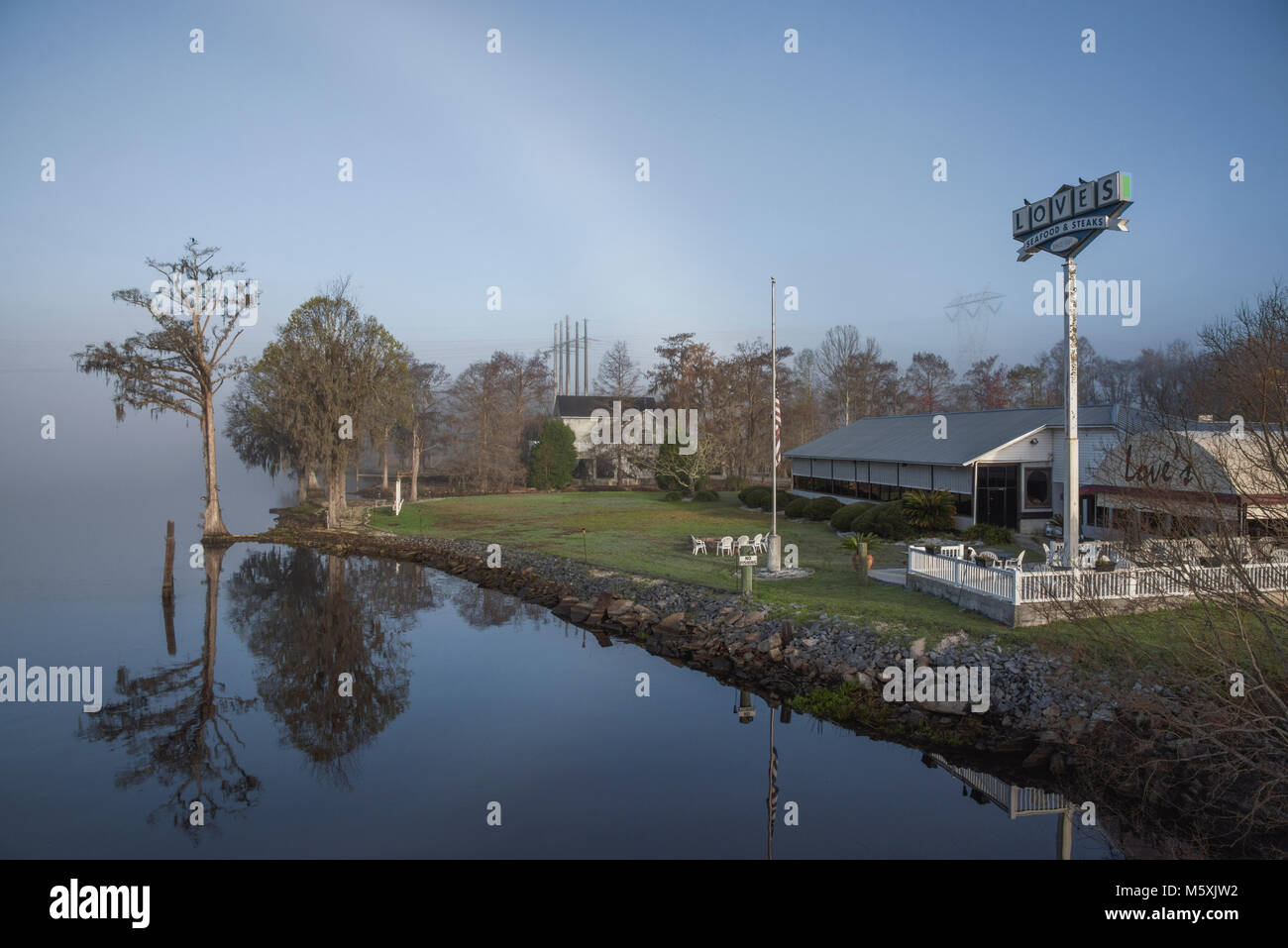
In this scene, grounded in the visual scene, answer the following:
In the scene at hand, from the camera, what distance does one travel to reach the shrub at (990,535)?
26.4m

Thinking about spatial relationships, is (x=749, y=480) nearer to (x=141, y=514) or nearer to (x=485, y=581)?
(x=485, y=581)

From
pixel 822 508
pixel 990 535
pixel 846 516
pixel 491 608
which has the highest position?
pixel 822 508

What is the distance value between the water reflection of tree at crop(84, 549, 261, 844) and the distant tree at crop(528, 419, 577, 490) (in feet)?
123

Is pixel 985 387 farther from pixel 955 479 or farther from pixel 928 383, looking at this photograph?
pixel 955 479

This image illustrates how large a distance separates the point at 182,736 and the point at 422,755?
501 cm

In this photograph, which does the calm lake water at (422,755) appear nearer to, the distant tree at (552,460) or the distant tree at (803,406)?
the distant tree at (552,460)

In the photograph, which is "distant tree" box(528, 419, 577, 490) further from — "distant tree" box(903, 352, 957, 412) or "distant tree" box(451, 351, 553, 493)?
"distant tree" box(903, 352, 957, 412)

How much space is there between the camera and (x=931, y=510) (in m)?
28.7

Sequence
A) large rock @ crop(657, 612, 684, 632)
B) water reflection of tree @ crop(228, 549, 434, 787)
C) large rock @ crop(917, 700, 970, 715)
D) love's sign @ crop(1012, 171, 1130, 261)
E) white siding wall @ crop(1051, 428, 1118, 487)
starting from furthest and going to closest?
white siding wall @ crop(1051, 428, 1118, 487), large rock @ crop(657, 612, 684, 632), love's sign @ crop(1012, 171, 1130, 261), water reflection of tree @ crop(228, 549, 434, 787), large rock @ crop(917, 700, 970, 715)

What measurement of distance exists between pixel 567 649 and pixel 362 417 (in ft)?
84.9

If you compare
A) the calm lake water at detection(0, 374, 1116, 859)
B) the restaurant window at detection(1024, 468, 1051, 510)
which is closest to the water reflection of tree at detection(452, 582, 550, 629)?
the calm lake water at detection(0, 374, 1116, 859)

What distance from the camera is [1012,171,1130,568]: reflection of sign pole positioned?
17391mm

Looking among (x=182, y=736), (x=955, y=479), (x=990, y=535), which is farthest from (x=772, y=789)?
(x=955, y=479)

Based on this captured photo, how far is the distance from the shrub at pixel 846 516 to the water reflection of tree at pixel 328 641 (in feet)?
54.8
